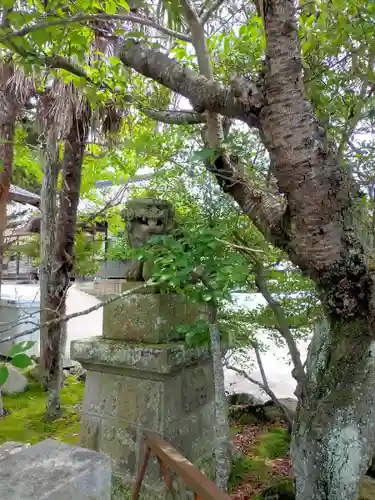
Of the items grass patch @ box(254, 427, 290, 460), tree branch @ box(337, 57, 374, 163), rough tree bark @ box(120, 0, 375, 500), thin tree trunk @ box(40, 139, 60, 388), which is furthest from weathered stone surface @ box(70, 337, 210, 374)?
thin tree trunk @ box(40, 139, 60, 388)

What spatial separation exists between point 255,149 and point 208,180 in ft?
1.95

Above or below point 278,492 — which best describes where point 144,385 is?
above

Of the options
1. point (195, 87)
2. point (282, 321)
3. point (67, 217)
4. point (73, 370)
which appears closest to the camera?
point (195, 87)

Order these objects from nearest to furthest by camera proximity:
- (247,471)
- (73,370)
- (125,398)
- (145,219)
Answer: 1. (125,398)
2. (145,219)
3. (247,471)
4. (73,370)

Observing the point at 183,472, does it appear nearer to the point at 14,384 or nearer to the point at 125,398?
the point at 125,398

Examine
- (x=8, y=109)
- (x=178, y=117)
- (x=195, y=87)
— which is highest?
(x=8, y=109)

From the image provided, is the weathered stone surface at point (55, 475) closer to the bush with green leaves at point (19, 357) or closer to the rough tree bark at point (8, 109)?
the bush with green leaves at point (19, 357)

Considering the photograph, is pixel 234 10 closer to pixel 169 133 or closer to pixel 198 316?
pixel 169 133

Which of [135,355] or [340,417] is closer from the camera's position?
[340,417]

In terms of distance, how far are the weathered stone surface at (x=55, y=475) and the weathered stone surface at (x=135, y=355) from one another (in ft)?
4.26

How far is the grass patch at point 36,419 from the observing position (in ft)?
14.7

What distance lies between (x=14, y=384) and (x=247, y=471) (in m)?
4.12

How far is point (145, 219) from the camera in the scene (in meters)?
2.76

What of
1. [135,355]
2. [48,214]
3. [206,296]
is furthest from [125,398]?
[48,214]
